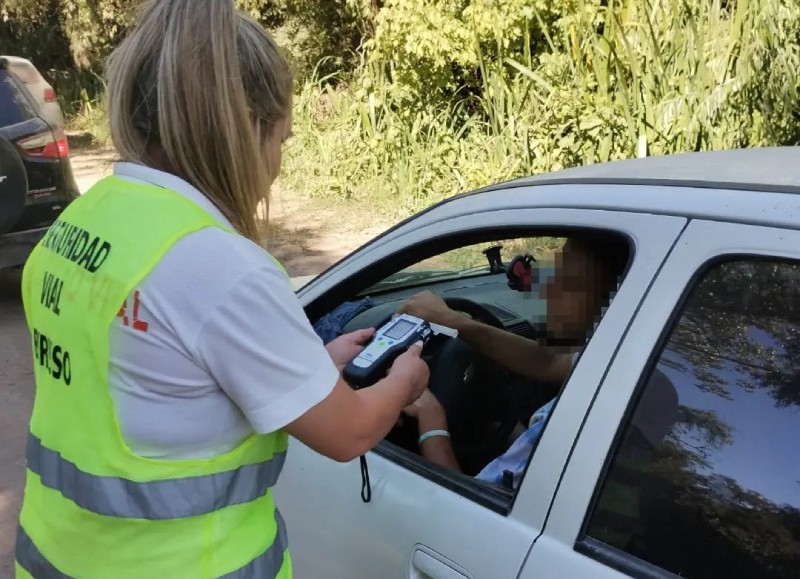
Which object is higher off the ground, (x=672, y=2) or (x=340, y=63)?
(x=672, y=2)

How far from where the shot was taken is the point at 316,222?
29.2ft

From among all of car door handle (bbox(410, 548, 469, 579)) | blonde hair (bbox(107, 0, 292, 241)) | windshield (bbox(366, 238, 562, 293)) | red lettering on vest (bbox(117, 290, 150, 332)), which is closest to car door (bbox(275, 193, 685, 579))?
car door handle (bbox(410, 548, 469, 579))

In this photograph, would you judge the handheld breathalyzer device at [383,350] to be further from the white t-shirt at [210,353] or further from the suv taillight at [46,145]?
the suv taillight at [46,145]

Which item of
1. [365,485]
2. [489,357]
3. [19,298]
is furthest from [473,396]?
[19,298]

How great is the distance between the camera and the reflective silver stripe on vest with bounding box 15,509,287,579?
130 centimetres

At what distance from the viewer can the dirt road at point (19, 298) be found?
3.65m

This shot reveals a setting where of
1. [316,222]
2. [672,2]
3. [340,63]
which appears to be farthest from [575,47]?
[340,63]

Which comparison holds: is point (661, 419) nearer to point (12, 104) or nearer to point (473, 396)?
point (473, 396)

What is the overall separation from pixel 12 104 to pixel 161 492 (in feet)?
18.0

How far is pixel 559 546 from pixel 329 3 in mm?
11674

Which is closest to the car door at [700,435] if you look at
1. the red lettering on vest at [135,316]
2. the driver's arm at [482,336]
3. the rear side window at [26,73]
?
the red lettering on vest at [135,316]

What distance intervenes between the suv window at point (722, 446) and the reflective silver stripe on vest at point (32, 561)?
0.88 metres

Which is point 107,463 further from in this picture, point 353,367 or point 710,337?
point 710,337

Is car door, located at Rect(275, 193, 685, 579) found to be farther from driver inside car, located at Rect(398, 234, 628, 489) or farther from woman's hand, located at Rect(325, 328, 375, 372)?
woman's hand, located at Rect(325, 328, 375, 372)
